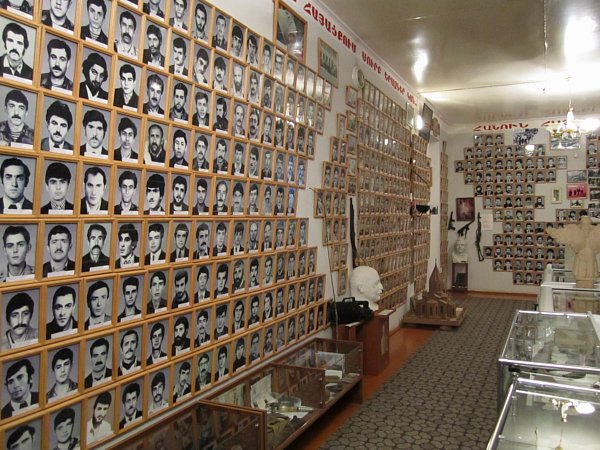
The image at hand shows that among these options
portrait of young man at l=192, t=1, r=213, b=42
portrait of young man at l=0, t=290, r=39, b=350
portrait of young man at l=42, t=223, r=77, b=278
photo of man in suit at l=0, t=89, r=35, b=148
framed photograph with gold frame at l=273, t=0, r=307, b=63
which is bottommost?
portrait of young man at l=0, t=290, r=39, b=350

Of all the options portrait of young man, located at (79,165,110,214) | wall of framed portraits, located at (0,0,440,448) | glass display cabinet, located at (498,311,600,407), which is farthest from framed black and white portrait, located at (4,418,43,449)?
glass display cabinet, located at (498,311,600,407)

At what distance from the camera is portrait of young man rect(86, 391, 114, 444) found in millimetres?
2213

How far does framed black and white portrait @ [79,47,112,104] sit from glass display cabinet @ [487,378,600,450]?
2111 millimetres

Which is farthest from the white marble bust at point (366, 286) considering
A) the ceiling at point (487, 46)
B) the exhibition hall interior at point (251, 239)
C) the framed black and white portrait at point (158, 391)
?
the framed black and white portrait at point (158, 391)

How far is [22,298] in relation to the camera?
192 cm

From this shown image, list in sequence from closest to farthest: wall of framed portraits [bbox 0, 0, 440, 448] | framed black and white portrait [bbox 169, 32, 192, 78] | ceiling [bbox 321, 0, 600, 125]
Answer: wall of framed portraits [bbox 0, 0, 440, 448] < framed black and white portrait [bbox 169, 32, 192, 78] < ceiling [bbox 321, 0, 600, 125]

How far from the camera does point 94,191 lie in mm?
2219

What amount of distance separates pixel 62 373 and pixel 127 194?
2.78ft

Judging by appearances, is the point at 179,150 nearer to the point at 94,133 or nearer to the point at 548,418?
the point at 94,133

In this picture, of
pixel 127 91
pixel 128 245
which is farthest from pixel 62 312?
pixel 127 91

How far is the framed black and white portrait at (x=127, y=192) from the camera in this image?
2340 mm

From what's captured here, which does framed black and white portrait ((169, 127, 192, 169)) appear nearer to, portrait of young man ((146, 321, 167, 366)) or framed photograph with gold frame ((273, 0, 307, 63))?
portrait of young man ((146, 321, 167, 366))

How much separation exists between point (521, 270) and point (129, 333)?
945 cm

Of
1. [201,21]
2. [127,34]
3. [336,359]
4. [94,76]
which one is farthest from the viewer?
[336,359]
